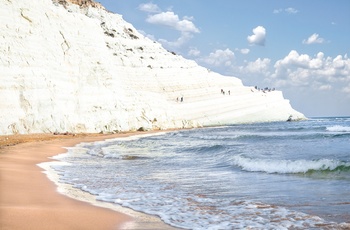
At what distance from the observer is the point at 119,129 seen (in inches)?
1422

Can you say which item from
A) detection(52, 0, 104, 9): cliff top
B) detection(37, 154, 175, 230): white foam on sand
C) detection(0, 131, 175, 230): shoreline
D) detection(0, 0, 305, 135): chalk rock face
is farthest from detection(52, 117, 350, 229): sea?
detection(52, 0, 104, 9): cliff top

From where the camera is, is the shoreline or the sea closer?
the shoreline

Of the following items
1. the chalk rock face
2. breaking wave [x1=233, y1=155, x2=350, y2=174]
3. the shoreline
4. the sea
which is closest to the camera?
the shoreline

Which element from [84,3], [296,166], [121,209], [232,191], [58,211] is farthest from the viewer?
[84,3]

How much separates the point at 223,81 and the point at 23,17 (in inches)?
1441

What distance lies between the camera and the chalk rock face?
26.3 m

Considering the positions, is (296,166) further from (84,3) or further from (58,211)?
(84,3)

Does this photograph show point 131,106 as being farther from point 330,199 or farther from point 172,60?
point 330,199

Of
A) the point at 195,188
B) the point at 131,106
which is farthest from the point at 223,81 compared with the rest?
the point at 195,188

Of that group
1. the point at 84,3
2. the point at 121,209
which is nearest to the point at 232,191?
the point at 121,209

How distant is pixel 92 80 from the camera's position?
34.1 m

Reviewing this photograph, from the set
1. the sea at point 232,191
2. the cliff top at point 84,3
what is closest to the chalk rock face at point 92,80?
the cliff top at point 84,3

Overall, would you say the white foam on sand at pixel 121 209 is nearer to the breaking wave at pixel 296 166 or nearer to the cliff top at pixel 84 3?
the breaking wave at pixel 296 166

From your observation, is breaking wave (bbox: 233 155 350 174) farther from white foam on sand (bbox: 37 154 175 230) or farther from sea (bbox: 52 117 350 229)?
white foam on sand (bbox: 37 154 175 230)
